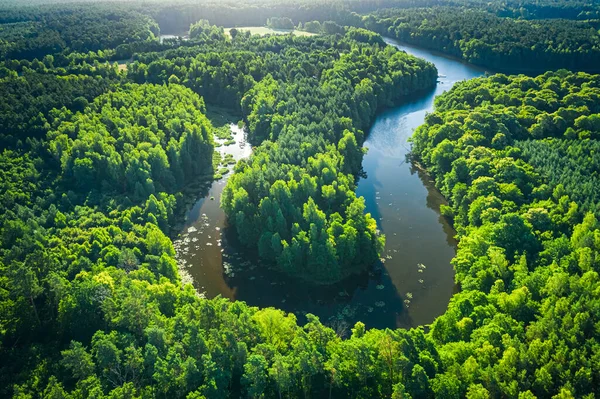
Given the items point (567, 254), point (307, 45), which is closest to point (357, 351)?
point (567, 254)

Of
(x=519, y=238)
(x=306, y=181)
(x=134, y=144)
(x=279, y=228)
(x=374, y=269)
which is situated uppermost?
→ (x=519, y=238)

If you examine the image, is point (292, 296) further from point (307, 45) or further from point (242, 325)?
point (307, 45)

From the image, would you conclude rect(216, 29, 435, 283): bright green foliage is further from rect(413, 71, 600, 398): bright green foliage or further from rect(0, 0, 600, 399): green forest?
rect(413, 71, 600, 398): bright green foliage

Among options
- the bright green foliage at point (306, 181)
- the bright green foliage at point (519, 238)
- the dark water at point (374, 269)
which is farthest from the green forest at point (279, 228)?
the dark water at point (374, 269)

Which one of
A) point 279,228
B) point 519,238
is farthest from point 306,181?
point 519,238

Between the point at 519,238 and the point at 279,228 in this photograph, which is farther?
the point at 279,228

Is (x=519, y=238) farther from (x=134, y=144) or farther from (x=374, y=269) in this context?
(x=134, y=144)

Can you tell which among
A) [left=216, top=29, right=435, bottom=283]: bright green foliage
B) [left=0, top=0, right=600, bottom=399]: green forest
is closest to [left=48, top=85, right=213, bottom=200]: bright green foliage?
[left=0, top=0, right=600, bottom=399]: green forest
